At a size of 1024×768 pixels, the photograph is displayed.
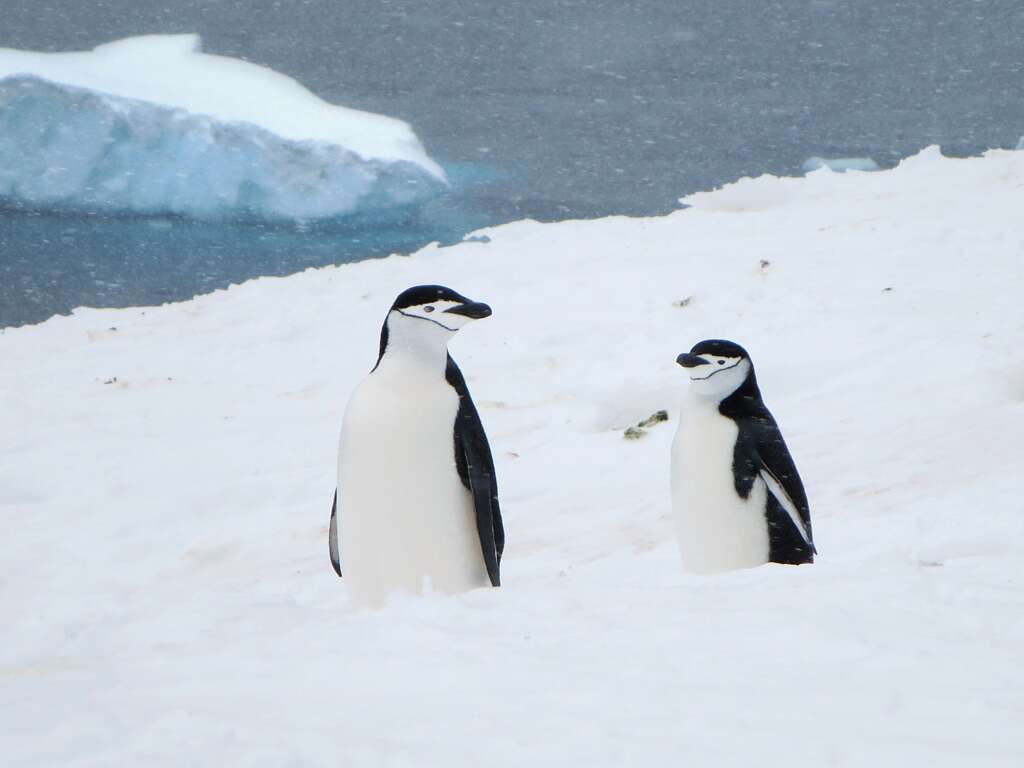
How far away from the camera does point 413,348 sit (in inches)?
104

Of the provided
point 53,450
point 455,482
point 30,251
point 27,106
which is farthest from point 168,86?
point 455,482

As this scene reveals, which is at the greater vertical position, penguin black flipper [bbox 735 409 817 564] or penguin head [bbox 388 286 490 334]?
penguin head [bbox 388 286 490 334]

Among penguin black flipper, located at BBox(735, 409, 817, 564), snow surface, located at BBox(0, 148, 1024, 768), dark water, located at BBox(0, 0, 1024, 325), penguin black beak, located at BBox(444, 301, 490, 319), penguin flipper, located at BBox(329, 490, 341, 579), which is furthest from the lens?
dark water, located at BBox(0, 0, 1024, 325)

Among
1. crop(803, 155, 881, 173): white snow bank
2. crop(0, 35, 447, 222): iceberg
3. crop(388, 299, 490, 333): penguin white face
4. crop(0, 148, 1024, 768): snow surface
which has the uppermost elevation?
crop(388, 299, 490, 333): penguin white face

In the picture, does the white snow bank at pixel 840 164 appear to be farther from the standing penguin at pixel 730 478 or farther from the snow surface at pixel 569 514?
the standing penguin at pixel 730 478

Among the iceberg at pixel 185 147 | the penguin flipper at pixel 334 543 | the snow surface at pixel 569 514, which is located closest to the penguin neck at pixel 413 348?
the penguin flipper at pixel 334 543

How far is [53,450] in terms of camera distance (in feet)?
15.5

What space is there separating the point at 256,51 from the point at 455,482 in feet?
92.6

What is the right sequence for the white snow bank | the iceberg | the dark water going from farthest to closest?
the dark water
the white snow bank
the iceberg

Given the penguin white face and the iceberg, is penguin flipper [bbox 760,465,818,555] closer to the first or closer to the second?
the penguin white face

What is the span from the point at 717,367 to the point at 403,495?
0.89m

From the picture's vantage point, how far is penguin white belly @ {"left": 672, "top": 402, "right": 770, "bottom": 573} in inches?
110

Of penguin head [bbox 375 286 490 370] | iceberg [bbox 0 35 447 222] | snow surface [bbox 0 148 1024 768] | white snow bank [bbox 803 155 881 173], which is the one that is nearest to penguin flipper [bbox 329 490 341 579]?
snow surface [bbox 0 148 1024 768]

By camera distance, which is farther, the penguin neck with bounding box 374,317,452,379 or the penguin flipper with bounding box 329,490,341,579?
the penguin flipper with bounding box 329,490,341,579
